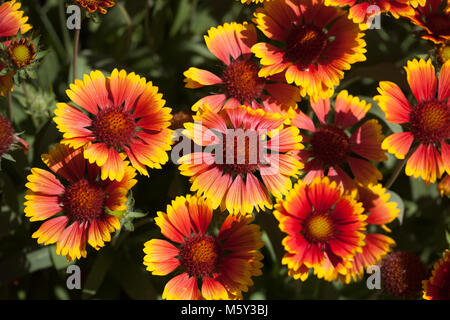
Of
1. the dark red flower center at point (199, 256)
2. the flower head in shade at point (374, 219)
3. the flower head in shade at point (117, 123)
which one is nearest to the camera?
the flower head in shade at point (117, 123)

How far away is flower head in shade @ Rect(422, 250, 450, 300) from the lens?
1.57 meters

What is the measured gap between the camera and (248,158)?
1561 millimetres

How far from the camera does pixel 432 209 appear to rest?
209cm

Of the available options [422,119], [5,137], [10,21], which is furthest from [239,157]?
[10,21]

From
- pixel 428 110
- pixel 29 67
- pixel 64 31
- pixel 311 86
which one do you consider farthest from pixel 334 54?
pixel 64 31

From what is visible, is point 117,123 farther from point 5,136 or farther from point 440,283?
point 440,283

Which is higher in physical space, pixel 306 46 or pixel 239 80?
pixel 306 46

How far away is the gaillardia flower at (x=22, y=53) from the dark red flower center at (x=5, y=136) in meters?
0.19

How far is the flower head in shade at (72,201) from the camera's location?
150cm

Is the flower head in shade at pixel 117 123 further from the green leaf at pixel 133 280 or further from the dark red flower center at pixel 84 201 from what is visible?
the green leaf at pixel 133 280

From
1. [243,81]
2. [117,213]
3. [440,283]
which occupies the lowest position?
[440,283]

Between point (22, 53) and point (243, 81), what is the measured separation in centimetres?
73

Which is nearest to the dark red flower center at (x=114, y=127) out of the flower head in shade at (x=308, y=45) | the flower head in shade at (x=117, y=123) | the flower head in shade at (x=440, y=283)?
the flower head in shade at (x=117, y=123)
